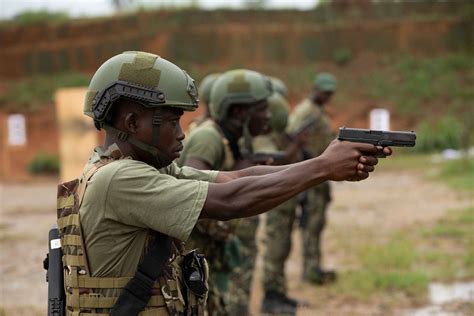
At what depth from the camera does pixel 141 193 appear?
2596mm

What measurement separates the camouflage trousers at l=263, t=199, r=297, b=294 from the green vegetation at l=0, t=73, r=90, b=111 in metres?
21.6

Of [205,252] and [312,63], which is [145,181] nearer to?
[205,252]

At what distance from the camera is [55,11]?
3131 centimetres

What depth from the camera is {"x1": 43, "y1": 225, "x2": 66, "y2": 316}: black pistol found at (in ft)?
9.50

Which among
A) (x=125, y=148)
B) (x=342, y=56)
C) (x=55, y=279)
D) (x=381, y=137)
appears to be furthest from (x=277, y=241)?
(x=342, y=56)

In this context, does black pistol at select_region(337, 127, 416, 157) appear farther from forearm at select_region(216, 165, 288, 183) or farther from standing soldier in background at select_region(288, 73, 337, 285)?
standing soldier in background at select_region(288, 73, 337, 285)

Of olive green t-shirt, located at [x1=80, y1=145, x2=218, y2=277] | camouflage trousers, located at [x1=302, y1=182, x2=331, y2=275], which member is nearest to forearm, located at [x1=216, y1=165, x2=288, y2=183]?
olive green t-shirt, located at [x1=80, y1=145, x2=218, y2=277]

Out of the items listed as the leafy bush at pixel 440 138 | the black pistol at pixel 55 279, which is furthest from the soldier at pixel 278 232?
the leafy bush at pixel 440 138

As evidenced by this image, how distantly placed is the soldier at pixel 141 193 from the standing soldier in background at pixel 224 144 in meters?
1.48

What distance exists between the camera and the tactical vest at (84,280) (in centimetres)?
271

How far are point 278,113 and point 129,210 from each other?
14.1 ft

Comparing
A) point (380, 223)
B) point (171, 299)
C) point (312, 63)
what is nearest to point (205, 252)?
point (171, 299)

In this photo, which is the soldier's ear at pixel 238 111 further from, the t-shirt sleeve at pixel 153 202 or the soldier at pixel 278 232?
the t-shirt sleeve at pixel 153 202

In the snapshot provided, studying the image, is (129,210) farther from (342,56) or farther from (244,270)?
(342,56)
